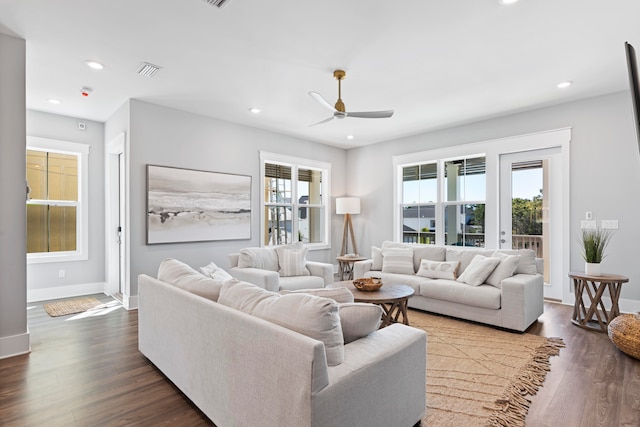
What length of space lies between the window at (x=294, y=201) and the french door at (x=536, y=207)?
3276mm

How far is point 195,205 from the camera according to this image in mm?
4926

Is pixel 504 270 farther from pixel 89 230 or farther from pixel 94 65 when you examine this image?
pixel 89 230

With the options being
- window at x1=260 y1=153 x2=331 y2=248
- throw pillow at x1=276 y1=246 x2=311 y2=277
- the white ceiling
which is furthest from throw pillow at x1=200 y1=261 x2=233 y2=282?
window at x1=260 y1=153 x2=331 y2=248

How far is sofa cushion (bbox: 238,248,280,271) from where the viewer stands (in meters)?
4.40

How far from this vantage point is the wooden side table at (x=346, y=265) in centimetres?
576

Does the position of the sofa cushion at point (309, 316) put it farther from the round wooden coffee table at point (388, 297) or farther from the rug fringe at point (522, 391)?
the round wooden coffee table at point (388, 297)

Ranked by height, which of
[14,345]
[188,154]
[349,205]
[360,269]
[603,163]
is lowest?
[14,345]

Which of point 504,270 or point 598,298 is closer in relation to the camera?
point 598,298

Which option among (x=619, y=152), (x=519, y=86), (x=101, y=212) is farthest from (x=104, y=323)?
(x=619, y=152)

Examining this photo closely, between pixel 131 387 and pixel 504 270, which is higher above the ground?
pixel 504 270

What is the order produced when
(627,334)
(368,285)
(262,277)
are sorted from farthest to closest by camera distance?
(262,277) < (368,285) < (627,334)

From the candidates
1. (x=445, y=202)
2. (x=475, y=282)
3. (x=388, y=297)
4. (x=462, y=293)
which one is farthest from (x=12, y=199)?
(x=445, y=202)

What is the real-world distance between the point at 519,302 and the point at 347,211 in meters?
3.75

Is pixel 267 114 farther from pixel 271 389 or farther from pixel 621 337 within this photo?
pixel 621 337
